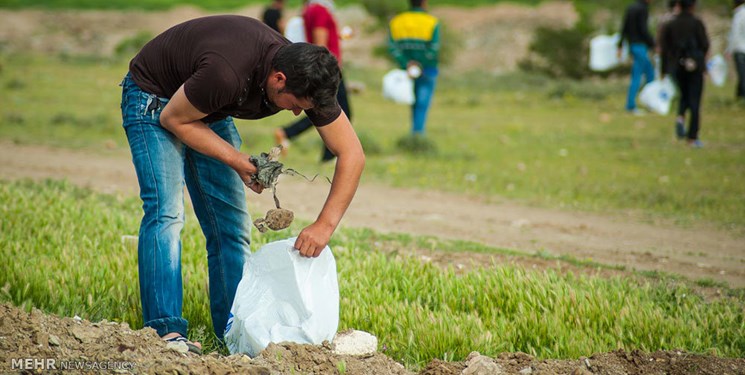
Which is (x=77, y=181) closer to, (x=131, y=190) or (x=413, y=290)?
(x=131, y=190)

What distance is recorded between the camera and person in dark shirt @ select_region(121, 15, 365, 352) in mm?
3434

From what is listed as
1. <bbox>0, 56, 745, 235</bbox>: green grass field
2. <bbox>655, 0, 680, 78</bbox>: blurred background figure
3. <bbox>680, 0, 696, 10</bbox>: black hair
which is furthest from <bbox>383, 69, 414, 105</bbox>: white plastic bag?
<bbox>680, 0, 696, 10</bbox>: black hair

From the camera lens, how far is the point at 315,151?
37.1ft

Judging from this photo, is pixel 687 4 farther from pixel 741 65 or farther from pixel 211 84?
pixel 211 84

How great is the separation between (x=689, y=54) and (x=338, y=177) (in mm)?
9328

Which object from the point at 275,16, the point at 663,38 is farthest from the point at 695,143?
the point at 275,16

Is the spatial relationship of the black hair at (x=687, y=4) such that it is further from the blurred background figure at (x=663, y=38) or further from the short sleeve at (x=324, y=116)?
the short sleeve at (x=324, y=116)

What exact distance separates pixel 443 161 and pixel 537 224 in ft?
11.1

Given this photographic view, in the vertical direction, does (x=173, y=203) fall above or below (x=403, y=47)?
below

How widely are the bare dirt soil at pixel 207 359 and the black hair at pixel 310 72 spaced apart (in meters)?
1.05

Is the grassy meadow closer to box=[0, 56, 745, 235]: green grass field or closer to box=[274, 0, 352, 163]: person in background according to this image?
box=[0, 56, 745, 235]: green grass field

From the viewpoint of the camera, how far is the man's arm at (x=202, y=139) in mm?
3539

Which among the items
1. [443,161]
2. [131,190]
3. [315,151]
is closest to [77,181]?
[131,190]

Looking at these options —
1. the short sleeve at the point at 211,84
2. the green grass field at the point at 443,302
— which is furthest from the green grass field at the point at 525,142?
the short sleeve at the point at 211,84
